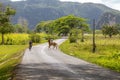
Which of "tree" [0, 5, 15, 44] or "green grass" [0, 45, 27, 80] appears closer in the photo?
"green grass" [0, 45, 27, 80]

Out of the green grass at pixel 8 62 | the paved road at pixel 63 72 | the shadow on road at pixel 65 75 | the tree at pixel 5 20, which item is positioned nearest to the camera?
the shadow on road at pixel 65 75

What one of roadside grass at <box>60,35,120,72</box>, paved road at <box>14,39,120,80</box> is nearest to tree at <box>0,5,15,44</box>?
roadside grass at <box>60,35,120,72</box>

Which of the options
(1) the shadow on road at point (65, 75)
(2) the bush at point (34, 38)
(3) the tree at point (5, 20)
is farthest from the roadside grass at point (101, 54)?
(2) the bush at point (34, 38)

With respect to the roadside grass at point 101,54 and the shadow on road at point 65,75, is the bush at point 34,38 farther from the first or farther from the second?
the shadow on road at point 65,75

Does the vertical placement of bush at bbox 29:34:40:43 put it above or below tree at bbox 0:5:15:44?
below

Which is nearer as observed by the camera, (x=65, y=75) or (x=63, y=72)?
(x=65, y=75)

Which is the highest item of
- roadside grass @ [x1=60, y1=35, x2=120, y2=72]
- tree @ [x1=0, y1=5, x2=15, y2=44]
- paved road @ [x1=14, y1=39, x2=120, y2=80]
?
tree @ [x1=0, y1=5, x2=15, y2=44]

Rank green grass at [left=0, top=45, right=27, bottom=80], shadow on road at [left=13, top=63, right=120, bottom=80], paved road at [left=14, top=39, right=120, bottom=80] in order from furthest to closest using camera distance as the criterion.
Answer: green grass at [left=0, top=45, right=27, bottom=80], paved road at [left=14, top=39, right=120, bottom=80], shadow on road at [left=13, top=63, right=120, bottom=80]

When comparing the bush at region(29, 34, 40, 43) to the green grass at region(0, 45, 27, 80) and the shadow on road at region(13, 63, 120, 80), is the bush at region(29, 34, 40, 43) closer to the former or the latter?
the green grass at region(0, 45, 27, 80)

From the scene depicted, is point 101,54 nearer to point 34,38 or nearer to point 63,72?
point 63,72

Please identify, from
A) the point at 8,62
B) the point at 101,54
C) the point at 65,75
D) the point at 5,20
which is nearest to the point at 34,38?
the point at 5,20

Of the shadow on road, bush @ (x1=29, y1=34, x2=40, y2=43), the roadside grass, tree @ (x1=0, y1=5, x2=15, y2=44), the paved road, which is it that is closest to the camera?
the shadow on road

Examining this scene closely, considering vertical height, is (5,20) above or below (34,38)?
above

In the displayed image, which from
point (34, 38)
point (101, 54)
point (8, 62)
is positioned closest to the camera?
point (8, 62)
